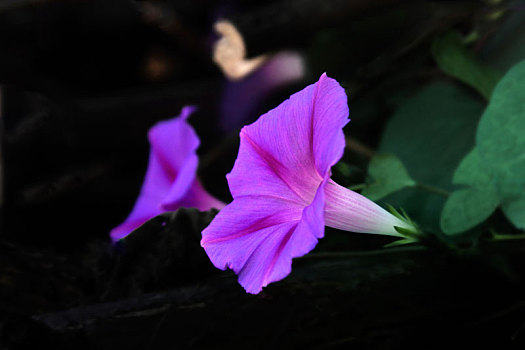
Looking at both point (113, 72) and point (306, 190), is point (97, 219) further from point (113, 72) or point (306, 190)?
point (306, 190)

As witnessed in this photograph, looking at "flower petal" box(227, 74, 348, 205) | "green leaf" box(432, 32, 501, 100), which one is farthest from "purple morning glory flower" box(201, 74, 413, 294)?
"green leaf" box(432, 32, 501, 100)

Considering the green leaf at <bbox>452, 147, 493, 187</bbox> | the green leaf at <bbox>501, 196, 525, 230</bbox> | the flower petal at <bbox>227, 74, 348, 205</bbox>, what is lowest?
the green leaf at <bbox>501, 196, 525, 230</bbox>

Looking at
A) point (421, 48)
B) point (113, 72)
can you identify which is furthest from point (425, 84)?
point (113, 72)

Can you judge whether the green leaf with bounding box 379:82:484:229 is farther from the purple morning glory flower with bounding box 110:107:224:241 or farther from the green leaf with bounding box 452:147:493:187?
the purple morning glory flower with bounding box 110:107:224:241

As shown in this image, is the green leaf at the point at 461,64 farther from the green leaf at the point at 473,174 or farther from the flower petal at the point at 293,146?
the flower petal at the point at 293,146

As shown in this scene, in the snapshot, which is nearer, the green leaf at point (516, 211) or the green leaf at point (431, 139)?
the green leaf at point (516, 211)

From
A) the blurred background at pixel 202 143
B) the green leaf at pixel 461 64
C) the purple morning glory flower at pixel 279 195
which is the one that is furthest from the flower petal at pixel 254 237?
the green leaf at pixel 461 64

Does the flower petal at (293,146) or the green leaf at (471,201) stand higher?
the flower petal at (293,146)
